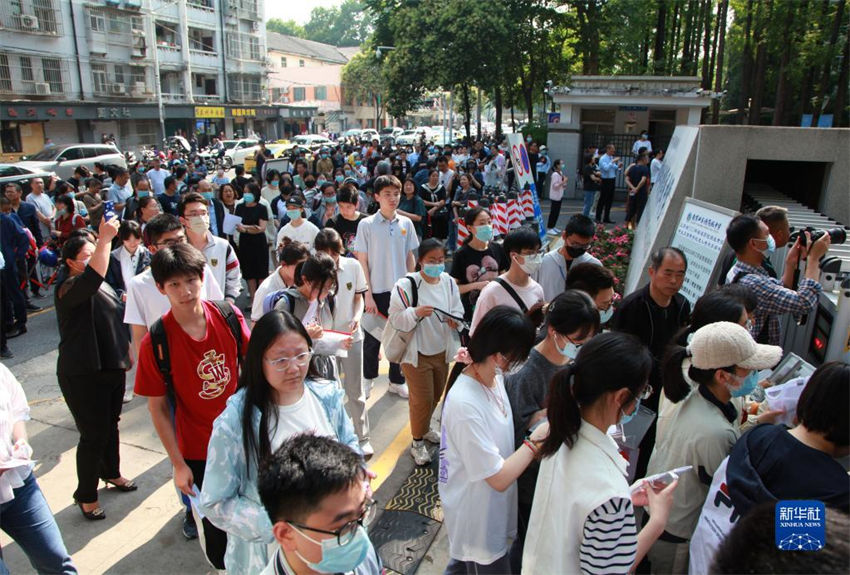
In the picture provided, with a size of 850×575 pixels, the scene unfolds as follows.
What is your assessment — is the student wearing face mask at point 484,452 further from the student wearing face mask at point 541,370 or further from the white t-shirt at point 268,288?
the white t-shirt at point 268,288

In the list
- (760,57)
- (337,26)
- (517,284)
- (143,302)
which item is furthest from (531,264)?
(337,26)

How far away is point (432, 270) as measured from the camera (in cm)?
429

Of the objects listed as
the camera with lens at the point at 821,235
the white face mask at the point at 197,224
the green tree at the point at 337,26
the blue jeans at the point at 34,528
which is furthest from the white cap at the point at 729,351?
the green tree at the point at 337,26

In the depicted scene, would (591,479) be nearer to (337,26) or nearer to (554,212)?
(554,212)

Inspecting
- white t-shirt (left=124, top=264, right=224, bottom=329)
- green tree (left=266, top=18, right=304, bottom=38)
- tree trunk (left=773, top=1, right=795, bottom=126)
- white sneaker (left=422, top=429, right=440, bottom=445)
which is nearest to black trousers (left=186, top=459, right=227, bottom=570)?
white t-shirt (left=124, top=264, right=224, bottom=329)

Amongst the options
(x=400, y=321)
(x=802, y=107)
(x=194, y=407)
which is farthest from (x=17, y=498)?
(x=802, y=107)

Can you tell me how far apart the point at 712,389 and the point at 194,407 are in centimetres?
245

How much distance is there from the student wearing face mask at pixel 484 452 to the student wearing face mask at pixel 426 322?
166cm

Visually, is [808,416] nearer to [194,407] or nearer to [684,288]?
[194,407]

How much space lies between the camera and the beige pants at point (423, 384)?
14.3 feet

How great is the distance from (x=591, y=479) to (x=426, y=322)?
250cm

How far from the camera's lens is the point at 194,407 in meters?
3.02

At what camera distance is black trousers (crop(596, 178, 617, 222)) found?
1416cm

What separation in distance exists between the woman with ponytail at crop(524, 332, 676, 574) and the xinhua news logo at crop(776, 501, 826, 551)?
0.45 m
